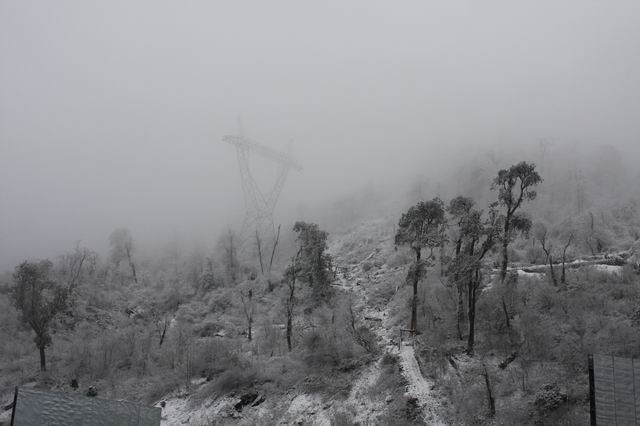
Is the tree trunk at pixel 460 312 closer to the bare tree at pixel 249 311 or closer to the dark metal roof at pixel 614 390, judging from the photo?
the dark metal roof at pixel 614 390

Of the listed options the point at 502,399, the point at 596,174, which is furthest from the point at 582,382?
the point at 596,174

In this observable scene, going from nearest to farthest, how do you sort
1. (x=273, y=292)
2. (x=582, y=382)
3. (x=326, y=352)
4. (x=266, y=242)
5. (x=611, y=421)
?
(x=611, y=421) < (x=582, y=382) < (x=326, y=352) < (x=273, y=292) < (x=266, y=242)

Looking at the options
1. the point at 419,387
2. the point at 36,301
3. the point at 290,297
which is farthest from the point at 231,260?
the point at 419,387

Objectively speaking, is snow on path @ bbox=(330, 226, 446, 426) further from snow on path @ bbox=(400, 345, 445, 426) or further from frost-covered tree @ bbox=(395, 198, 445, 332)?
frost-covered tree @ bbox=(395, 198, 445, 332)

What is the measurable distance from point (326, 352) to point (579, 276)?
83.2ft

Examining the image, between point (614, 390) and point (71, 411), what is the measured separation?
923 inches

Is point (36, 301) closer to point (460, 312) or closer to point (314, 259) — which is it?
point (314, 259)

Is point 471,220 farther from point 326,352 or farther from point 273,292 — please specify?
point 273,292

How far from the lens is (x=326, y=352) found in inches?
1646


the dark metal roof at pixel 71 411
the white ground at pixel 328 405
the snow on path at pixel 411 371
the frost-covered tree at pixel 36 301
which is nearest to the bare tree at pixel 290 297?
the snow on path at pixel 411 371

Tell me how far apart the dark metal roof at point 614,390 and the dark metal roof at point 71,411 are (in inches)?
806

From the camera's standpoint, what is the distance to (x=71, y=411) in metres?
19.1

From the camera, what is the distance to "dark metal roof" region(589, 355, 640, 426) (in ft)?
65.6

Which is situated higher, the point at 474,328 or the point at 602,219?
the point at 602,219
